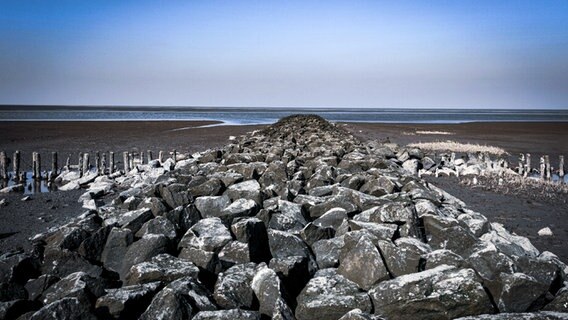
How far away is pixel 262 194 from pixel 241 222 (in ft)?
5.61

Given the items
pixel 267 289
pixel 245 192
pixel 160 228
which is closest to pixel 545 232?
pixel 245 192

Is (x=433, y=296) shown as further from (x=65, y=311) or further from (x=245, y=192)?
(x=245, y=192)

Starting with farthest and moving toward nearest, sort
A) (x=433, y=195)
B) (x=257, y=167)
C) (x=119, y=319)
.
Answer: (x=257, y=167)
(x=433, y=195)
(x=119, y=319)

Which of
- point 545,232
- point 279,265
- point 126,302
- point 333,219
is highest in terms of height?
point 333,219

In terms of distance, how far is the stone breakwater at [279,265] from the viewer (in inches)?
132

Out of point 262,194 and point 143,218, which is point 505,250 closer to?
point 262,194

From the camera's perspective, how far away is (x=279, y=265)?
398cm

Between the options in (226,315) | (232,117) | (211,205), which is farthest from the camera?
(232,117)

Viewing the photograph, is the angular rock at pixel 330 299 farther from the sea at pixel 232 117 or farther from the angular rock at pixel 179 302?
the sea at pixel 232 117

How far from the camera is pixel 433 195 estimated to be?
6820 millimetres

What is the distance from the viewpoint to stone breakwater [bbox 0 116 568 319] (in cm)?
335

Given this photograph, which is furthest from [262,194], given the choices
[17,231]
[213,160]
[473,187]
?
[473,187]

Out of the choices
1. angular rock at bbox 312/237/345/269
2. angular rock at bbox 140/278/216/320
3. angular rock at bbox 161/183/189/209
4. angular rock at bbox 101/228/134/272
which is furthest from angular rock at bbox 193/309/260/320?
angular rock at bbox 161/183/189/209

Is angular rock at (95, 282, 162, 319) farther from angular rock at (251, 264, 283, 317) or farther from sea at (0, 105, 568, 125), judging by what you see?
sea at (0, 105, 568, 125)
